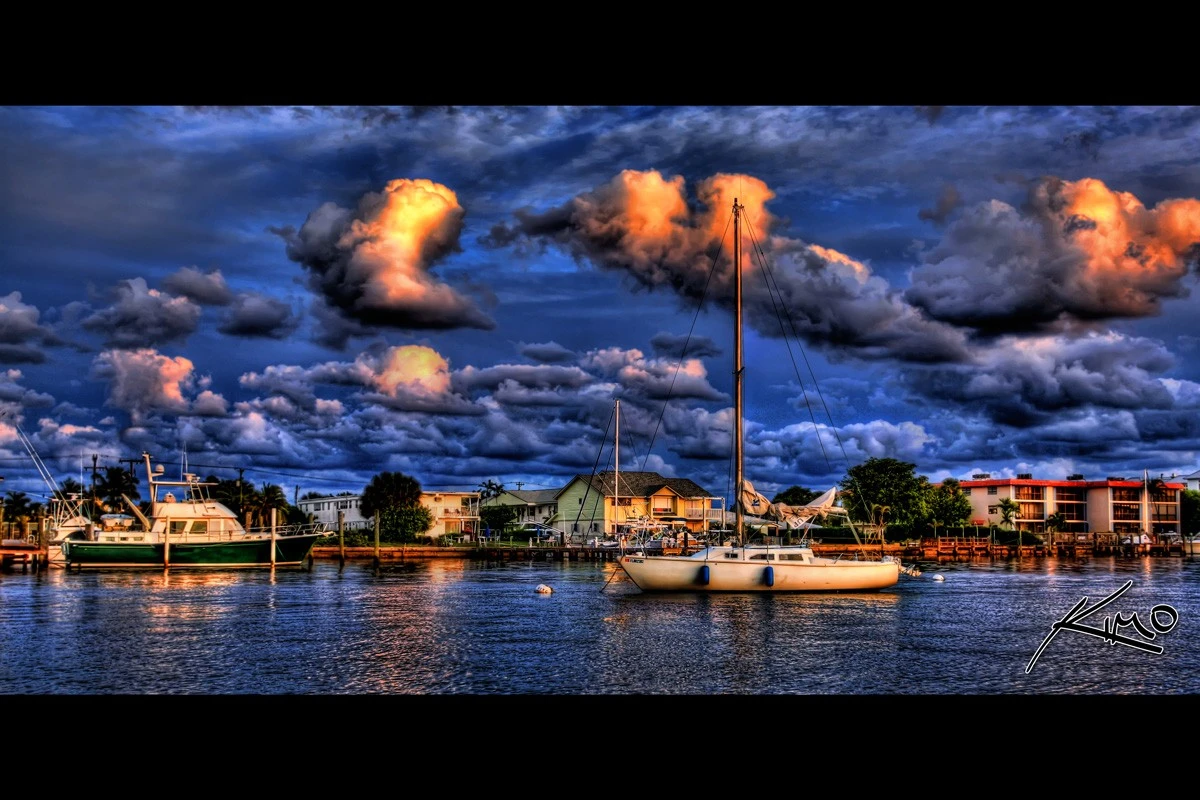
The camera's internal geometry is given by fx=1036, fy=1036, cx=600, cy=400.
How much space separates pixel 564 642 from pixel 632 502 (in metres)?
55.3

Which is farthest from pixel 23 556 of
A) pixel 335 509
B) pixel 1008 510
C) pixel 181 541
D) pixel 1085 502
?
pixel 1085 502

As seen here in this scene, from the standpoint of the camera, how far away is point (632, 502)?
242ft

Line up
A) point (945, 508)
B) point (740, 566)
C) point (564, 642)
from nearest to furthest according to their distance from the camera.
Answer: point (564, 642), point (740, 566), point (945, 508)

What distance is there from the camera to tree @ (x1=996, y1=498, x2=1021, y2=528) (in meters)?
87.8

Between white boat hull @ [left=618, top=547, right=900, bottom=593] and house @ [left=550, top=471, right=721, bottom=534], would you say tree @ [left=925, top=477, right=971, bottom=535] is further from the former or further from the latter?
white boat hull @ [left=618, top=547, right=900, bottom=593]

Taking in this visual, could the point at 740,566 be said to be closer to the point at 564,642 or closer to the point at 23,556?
the point at 564,642

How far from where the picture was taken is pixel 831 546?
205 feet
